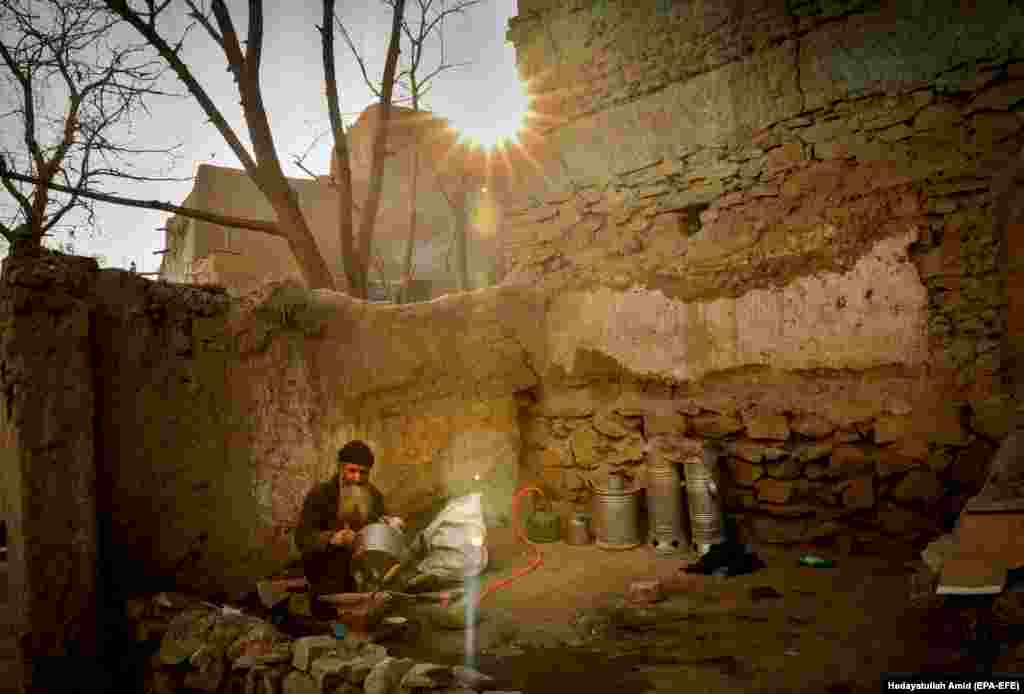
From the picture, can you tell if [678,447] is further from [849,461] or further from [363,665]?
[363,665]

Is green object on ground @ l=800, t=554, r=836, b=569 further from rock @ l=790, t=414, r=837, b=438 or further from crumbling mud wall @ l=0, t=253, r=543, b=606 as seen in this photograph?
crumbling mud wall @ l=0, t=253, r=543, b=606

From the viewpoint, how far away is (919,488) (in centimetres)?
405

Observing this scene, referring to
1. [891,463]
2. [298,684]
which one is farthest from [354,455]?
[891,463]

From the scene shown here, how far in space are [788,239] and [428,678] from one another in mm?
3734

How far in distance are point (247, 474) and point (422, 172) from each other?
54.4 ft

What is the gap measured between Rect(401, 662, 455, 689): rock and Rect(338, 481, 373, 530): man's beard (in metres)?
1.80

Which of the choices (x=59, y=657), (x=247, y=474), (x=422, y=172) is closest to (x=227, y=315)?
(x=247, y=474)

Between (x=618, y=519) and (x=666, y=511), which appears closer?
(x=666, y=511)

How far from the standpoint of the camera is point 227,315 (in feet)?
12.8

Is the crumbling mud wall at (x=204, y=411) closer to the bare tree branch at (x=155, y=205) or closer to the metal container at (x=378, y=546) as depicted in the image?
the metal container at (x=378, y=546)

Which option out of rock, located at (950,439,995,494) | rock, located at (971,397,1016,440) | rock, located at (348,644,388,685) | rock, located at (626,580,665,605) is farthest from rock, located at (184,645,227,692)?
rock, located at (971,397,1016,440)

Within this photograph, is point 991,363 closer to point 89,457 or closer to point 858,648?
point 858,648

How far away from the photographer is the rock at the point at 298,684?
2420 millimetres

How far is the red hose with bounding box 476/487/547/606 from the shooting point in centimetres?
406
